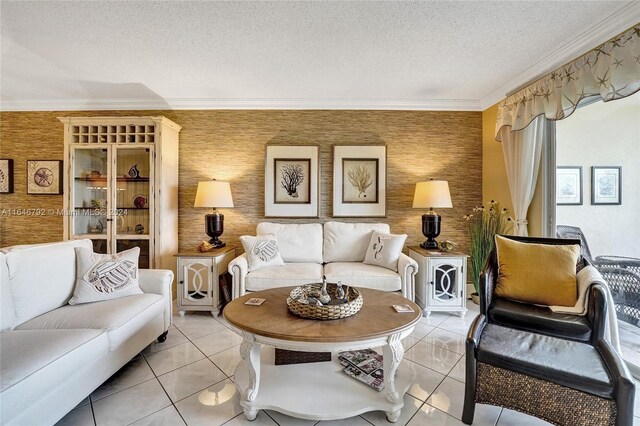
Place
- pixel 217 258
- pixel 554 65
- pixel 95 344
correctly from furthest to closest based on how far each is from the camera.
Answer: pixel 217 258 < pixel 554 65 < pixel 95 344

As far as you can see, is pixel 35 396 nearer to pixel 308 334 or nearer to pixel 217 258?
pixel 308 334

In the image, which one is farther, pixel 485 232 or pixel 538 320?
pixel 485 232

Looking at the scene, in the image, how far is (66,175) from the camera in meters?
3.25

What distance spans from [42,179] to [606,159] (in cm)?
615

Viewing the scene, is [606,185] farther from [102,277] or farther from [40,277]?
[40,277]

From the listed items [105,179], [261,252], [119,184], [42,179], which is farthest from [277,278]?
[42,179]

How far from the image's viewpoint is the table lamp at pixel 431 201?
3.20 meters

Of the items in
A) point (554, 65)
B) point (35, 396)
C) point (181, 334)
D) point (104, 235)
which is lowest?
point (181, 334)

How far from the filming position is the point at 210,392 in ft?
5.70

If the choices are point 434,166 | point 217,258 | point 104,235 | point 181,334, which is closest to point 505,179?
point 434,166

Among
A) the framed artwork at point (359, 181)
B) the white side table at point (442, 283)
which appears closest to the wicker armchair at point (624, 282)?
the white side table at point (442, 283)

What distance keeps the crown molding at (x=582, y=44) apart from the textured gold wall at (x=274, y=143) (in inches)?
31.4

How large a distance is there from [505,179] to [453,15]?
6.67 ft

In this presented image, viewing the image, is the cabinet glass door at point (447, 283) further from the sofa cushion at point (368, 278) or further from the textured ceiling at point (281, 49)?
the textured ceiling at point (281, 49)
